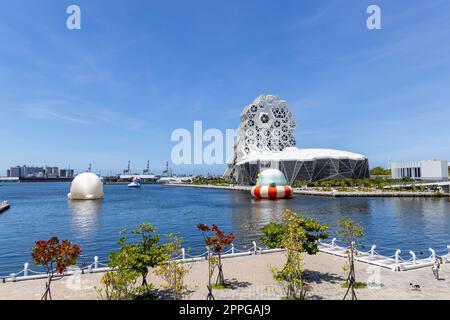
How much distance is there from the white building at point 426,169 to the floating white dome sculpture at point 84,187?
138m

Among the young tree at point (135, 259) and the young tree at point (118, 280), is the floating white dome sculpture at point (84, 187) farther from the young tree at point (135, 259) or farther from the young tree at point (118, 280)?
the young tree at point (118, 280)

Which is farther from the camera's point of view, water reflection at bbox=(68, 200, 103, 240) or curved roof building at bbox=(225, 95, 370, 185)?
curved roof building at bbox=(225, 95, 370, 185)

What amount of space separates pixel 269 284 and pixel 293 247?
3.77 meters

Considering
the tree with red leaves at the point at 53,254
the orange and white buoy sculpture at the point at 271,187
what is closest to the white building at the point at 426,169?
the orange and white buoy sculpture at the point at 271,187

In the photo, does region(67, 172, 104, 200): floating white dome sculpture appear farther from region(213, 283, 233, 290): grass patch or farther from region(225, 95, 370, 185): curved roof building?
region(213, 283, 233, 290): grass patch

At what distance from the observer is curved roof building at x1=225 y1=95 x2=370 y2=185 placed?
4973 inches

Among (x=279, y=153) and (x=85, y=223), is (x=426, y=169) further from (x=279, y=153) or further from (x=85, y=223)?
(x=85, y=223)

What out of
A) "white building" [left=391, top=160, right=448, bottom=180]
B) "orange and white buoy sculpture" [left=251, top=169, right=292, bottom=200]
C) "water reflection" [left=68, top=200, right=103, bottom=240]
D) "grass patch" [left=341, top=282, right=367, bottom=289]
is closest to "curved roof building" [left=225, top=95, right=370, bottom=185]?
"white building" [left=391, top=160, right=448, bottom=180]

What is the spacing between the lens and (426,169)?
152250mm

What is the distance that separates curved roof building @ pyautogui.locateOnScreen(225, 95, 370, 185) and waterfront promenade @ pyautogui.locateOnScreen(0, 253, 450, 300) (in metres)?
108

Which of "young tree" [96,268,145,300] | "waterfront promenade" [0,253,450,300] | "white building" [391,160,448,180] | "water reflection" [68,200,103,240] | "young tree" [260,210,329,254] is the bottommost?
"water reflection" [68,200,103,240]

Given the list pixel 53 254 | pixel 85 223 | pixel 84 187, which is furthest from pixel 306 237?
pixel 84 187
